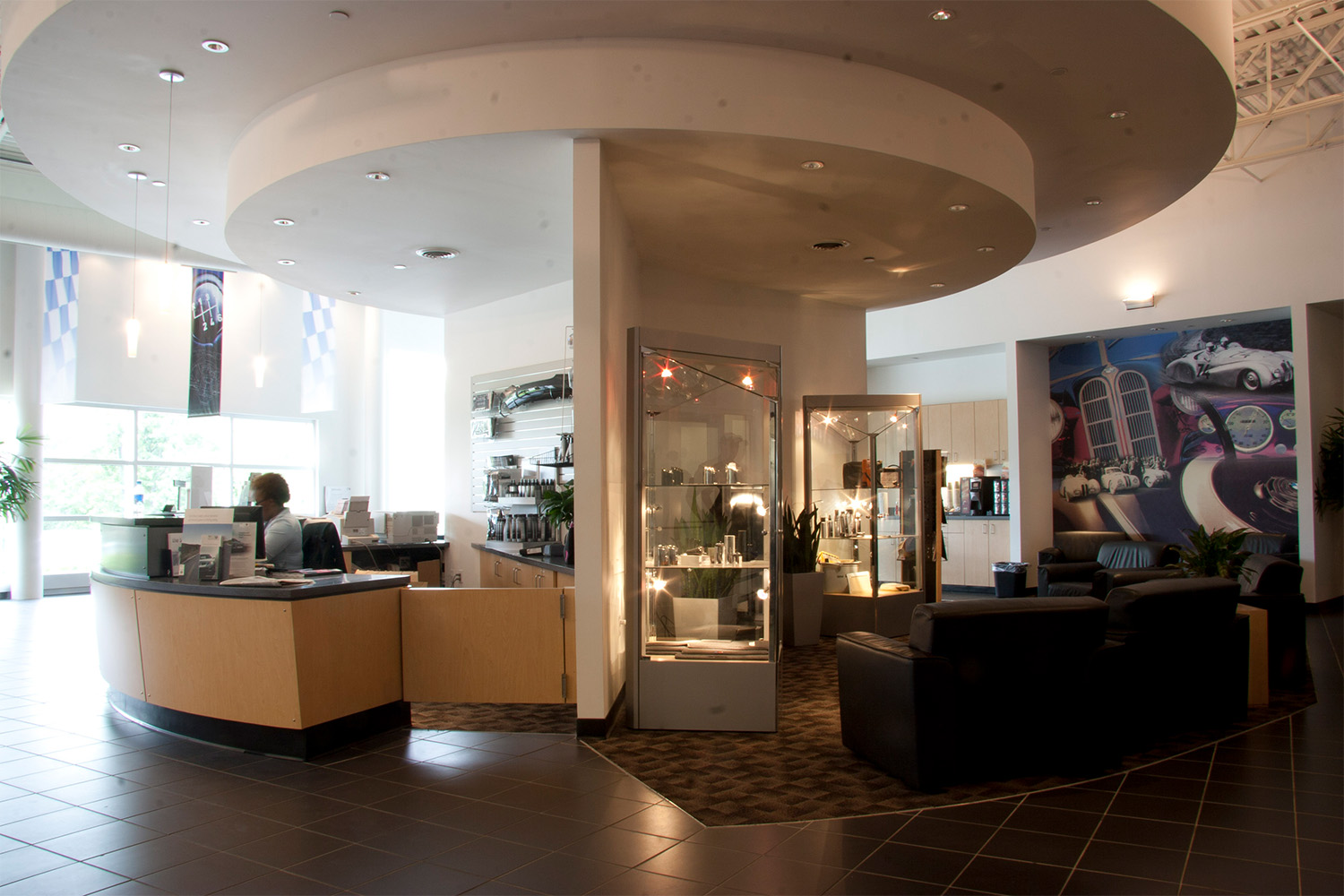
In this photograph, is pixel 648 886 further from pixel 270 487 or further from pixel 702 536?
pixel 270 487

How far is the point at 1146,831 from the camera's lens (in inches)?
141

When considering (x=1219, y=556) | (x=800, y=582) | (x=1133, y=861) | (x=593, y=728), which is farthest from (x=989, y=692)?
(x=800, y=582)

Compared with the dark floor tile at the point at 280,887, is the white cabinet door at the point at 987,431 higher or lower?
higher

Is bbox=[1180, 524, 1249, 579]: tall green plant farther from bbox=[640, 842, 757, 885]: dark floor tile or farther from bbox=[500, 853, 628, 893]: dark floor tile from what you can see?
bbox=[500, 853, 628, 893]: dark floor tile

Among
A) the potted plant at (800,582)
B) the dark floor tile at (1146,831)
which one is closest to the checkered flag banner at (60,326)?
the potted plant at (800,582)

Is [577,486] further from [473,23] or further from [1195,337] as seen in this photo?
[1195,337]

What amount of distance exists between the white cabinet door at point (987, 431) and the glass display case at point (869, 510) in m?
4.33

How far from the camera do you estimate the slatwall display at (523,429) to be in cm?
862

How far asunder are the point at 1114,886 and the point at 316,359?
1313 centimetres

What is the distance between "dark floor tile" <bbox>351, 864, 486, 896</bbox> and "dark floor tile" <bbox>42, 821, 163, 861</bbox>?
117cm

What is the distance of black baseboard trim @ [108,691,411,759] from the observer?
186 inches

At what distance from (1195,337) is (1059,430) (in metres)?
2.03

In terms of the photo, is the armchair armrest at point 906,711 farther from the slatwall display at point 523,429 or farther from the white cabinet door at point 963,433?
the white cabinet door at point 963,433

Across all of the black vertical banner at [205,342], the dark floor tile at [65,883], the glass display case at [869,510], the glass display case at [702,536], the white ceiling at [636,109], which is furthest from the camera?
the black vertical banner at [205,342]
